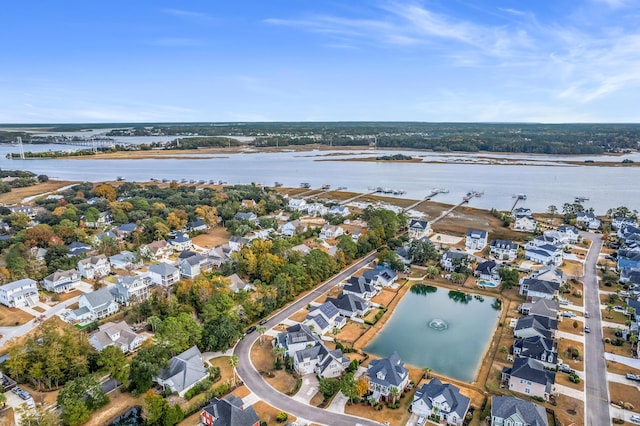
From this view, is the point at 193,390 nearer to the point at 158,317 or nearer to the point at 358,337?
the point at 158,317

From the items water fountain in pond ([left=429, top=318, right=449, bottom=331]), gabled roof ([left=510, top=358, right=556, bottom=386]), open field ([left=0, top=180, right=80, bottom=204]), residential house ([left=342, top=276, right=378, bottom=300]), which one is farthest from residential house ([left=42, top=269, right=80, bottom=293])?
open field ([left=0, top=180, right=80, bottom=204])

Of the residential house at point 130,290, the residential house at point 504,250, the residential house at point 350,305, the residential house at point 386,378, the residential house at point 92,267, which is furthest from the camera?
the residential house at point 504,250

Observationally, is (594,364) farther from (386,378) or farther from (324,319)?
(324,319)

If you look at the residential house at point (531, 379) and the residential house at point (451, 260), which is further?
the residential house at point (451, 260)

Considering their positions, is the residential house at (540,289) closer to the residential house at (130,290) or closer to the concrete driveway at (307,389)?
the concrete driveway at (307,389)

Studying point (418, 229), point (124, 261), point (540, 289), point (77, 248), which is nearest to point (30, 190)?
point (77, 248)

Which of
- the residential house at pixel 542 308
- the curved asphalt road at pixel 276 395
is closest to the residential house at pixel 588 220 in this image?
the residential house at pixel 542 308

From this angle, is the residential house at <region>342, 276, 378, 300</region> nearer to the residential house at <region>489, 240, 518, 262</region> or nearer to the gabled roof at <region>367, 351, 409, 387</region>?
the gabled roof at <region>367, 351, 409, 387</region>
